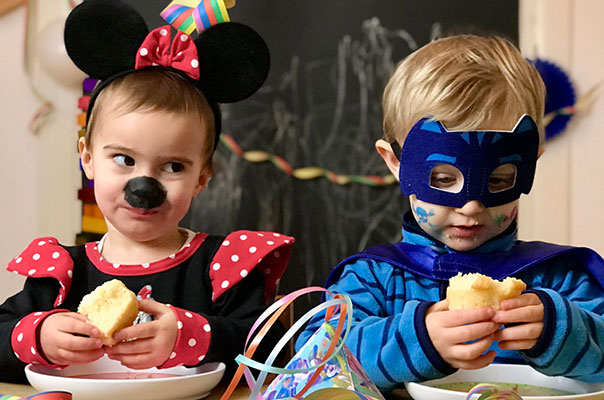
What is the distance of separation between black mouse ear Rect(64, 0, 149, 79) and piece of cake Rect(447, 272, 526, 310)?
638 mm

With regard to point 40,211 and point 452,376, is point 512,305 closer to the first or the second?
point 452,376

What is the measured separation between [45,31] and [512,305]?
233 centimetres

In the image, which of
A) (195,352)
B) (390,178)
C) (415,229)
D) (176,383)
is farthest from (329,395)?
(390,178)

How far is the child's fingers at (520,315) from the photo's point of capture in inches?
31.9

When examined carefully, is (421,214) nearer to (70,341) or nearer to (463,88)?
(463,88)

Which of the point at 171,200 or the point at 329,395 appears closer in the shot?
the point at 329,395

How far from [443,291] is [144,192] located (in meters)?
0.46

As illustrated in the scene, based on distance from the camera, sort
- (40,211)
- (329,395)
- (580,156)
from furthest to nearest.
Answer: (40,211) < (580,156) < (329,395)

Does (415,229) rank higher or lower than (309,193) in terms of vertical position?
higher

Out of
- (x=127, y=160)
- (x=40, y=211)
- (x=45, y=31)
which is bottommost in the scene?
(x=40, y=211)

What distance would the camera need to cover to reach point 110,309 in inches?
32.4

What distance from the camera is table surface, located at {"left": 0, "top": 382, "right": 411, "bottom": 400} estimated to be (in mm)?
902

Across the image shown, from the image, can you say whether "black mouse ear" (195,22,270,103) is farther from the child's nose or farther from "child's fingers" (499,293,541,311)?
"child's fingers" (499,293,541,311)

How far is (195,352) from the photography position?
94 centimetres
